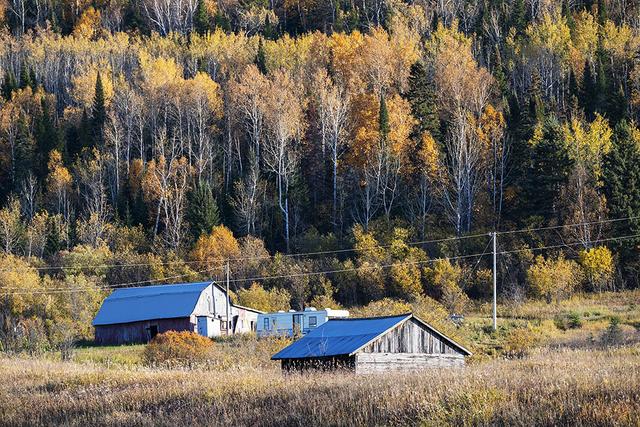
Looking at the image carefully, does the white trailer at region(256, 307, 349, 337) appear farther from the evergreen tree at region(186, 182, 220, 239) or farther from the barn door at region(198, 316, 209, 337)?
the evergreen tree at region(186, 182, 220, 239)

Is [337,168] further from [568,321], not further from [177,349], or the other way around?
[177,349]

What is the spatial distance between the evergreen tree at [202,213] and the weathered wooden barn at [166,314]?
919cm

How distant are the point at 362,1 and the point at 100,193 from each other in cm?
5239

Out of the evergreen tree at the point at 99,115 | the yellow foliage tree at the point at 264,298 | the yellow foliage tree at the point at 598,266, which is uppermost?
the evergreen tree at the point at 99,115

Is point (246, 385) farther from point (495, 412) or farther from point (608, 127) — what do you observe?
point (608, 127)

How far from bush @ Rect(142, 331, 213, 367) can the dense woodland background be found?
786cm

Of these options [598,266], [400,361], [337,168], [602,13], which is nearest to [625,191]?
[598,266]

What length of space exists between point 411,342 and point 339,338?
105 inches

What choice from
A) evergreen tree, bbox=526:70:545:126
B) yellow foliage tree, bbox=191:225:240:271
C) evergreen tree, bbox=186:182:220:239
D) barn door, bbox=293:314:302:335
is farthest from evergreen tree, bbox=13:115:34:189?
evergreen tree, bbox=526:70:545:126

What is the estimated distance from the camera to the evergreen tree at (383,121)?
74.9 m

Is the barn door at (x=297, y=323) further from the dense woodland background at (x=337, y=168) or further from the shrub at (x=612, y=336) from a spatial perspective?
the shrub at (x=612, y=336)

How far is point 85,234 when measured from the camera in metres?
73.6

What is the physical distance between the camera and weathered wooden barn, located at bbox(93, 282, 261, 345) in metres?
61.1

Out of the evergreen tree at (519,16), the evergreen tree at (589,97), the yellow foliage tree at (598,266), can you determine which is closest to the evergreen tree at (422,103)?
the evergreen tree at (589,97)
